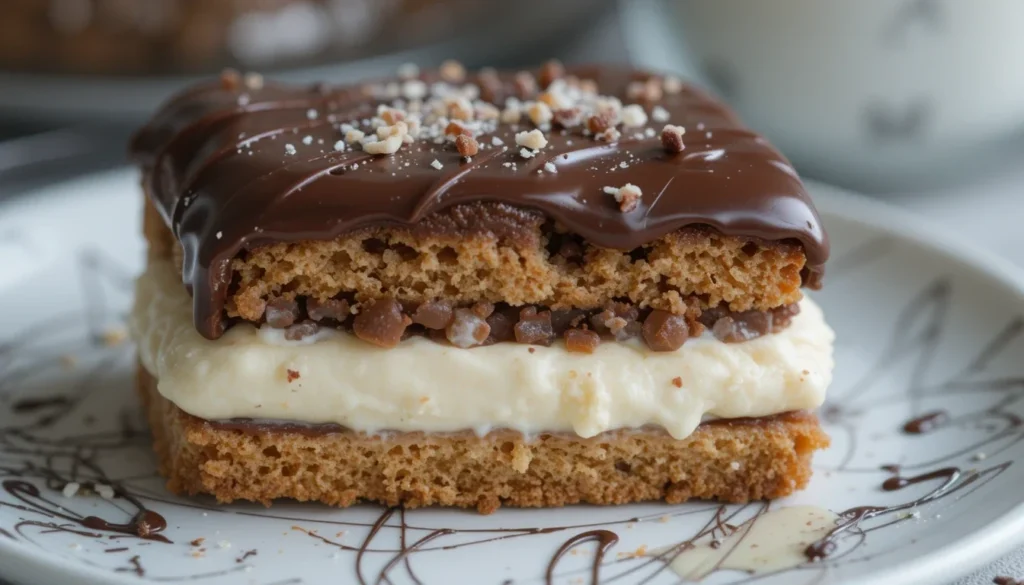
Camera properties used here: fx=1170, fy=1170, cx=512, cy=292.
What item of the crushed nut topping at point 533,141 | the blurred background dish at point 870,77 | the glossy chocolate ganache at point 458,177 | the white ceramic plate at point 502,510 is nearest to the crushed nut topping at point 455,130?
the glossy chocolate ganache at point 458,177

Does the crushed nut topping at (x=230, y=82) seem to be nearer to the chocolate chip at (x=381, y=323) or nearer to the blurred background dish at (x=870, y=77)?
the chocolate chip at (x=381, y=323)

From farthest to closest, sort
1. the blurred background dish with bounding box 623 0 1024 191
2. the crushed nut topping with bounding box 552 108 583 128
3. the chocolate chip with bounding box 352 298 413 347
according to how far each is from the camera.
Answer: the blurred background dish with bounding box 623 0 1024 191 < the crushed nut topping with bounding box 552 108 583 128 < the chocolate chip with bounding box 352 298 413 347

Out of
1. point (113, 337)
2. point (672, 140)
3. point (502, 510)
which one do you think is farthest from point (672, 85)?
point (113, 337)

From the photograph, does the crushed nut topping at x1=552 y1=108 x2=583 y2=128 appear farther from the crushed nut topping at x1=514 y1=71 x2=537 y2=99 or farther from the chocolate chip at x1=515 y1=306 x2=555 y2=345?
the chocolate chip at x1=515 y1=306 x2=555 y2=345

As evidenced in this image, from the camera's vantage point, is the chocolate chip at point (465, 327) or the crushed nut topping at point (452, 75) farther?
the crushed nut topping at point (452, 75)

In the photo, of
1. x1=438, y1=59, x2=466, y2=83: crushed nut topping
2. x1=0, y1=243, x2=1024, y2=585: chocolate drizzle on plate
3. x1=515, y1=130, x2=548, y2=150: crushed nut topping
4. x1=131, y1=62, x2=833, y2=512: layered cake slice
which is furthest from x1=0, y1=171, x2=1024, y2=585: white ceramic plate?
x1=438, y1=59, x2=466, y2=83: crushed nut topping

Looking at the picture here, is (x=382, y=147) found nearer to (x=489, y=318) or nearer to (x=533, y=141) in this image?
(x=533, y=141)

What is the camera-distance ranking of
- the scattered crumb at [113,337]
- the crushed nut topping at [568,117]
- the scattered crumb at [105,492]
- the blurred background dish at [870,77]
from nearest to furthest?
the scattered crumb at [105,492]
the crushed nut topping at [568,117]
the scattered crumb at [113,337]
the blurred background dish at [870,77]
